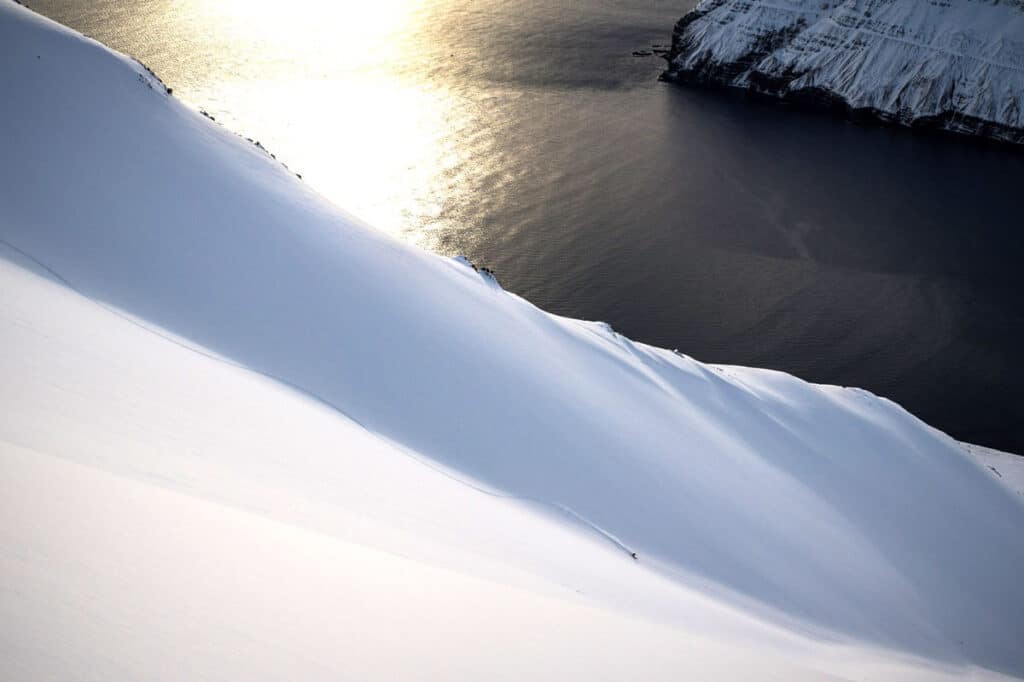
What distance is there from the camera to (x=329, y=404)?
6496 millimetres

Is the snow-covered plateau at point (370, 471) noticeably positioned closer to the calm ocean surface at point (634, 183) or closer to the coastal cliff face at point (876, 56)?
the calm ocean surface at point (634, 183)

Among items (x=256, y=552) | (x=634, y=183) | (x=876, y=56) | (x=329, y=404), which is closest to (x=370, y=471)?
(x=329, y=404)

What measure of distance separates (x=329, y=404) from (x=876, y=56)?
87.7 ft

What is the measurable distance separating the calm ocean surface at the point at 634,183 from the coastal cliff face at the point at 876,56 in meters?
1.02

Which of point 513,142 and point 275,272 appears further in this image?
point 513,142

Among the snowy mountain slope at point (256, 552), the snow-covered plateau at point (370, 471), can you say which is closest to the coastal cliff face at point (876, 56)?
the snow-covered plateau at point (370, 471)

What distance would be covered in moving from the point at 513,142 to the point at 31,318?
64.3ft

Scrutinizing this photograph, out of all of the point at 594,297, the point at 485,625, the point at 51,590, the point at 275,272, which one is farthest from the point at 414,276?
the point at 594,297

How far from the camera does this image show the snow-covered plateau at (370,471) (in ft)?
9.41

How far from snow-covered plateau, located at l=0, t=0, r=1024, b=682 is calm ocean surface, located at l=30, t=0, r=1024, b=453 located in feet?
21.2

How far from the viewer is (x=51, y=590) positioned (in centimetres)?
233

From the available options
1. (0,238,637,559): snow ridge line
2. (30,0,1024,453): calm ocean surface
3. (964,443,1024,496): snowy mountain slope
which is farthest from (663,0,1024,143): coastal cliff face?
(0,238,637,559): snow ridge line

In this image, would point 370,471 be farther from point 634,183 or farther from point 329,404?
point 634,183

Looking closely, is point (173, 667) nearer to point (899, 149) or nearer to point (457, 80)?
point (457, 80)
